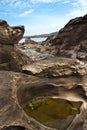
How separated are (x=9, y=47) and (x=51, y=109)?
8.30 meters

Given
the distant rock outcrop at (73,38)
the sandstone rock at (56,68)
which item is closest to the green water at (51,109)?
the sandstone rock at (56,68)

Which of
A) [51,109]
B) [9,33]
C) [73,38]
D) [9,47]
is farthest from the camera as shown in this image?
[73,38]

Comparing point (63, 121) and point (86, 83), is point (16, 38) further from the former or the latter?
point (63, 121)

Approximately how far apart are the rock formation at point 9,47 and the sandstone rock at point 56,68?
6.34 metres

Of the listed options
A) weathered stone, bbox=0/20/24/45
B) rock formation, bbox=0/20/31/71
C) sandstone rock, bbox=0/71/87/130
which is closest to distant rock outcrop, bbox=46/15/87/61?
rock formation, bbox=0/20/31/71

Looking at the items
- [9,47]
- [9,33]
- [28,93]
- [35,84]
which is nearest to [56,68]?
[35,84]

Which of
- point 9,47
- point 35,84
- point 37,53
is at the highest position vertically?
point 9,47

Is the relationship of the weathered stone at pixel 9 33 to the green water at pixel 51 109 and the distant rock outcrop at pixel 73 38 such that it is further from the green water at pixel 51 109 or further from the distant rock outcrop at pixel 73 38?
the distant rock outcrop at pixel 73 38

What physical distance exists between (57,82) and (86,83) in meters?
1.22

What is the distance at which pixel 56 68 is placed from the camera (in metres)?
11.1

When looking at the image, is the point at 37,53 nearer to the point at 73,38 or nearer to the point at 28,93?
the point at 73,38

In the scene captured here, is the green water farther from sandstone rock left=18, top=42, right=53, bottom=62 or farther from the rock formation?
sandstone rock left=18, top=42, right=53, bottom=62

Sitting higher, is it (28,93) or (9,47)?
(9,47)

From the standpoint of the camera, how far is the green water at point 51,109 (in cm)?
1040
